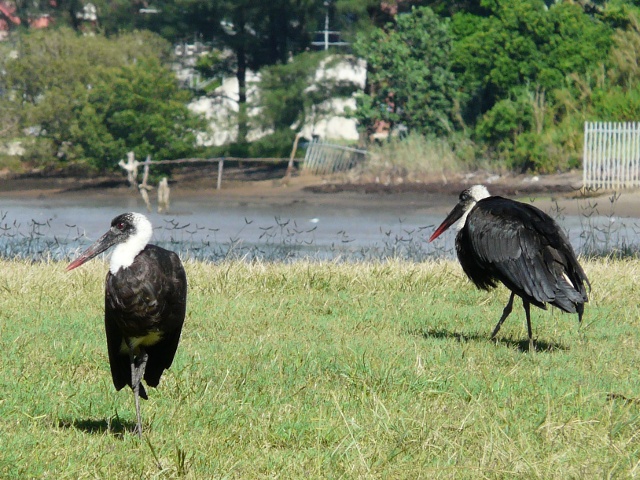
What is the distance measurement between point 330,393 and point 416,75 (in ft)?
89.5

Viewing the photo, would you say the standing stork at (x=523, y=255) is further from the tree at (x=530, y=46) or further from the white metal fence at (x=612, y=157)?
the tree at (x=530, y=46)

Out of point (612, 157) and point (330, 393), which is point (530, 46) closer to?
point (612, 157)

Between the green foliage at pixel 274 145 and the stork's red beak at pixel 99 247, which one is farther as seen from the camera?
the green foliage at pixel 274 145

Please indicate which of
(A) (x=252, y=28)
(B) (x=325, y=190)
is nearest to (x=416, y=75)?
(B) (x=325, y=190)

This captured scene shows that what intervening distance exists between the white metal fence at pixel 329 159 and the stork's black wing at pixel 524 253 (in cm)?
2680

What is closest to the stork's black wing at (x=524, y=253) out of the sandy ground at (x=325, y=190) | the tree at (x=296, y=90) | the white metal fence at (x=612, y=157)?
the sandy ground at (x=325, y=190)

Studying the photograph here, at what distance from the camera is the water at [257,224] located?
1933 centimetres

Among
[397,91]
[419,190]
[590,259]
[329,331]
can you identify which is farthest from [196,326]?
[397,91]

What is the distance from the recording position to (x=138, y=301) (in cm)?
534

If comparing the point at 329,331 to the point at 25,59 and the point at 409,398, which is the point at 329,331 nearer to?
the point at 409,398

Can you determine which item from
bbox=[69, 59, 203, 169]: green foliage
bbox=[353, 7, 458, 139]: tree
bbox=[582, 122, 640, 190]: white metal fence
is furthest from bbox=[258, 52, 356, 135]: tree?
bbox=[582, 122, 640, 190]: white metal fence

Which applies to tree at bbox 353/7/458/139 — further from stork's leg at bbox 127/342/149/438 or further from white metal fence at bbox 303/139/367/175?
stork's leg at bbox 127/342/149/438

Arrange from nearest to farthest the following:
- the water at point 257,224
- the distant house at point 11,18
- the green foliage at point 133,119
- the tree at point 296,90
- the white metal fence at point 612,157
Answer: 1. the water at point 257,224
2. the white metal fence at point 612,157
3. the green foliage at point 133,119
4. the tree at point 296,90
5. the distant house at point 11,18

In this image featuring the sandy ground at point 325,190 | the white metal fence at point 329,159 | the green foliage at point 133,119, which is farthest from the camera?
the white metal fence at point 329,159
